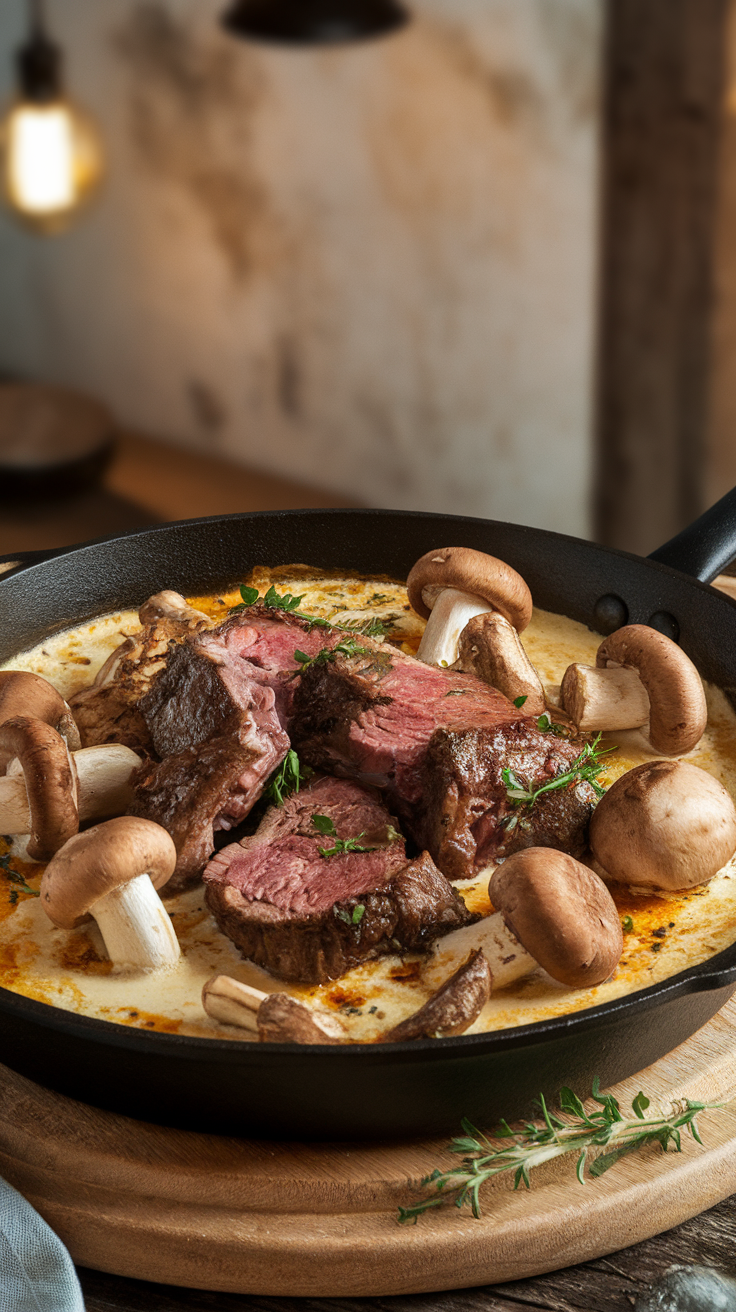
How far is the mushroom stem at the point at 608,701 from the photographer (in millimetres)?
2496

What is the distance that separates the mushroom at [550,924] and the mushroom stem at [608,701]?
2.10ft

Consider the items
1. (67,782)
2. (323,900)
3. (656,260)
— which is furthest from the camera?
(656,260)

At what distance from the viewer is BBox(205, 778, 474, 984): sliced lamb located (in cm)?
192

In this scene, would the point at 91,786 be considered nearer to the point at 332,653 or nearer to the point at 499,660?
the point at 332,653

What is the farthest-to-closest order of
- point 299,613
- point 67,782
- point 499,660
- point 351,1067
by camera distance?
point 299,613 < point 499,660 < point 67,782 < point 351,1067

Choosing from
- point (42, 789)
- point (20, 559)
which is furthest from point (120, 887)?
point (20, 559)

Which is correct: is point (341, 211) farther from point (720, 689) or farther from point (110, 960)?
point (110, 960)

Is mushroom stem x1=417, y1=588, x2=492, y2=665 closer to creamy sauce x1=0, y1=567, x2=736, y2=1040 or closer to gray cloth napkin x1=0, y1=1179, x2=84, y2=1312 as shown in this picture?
creamy sauce x1=0, y1=567, x2=736, y2=1040

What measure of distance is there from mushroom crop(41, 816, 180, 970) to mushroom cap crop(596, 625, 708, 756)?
0.95 metres

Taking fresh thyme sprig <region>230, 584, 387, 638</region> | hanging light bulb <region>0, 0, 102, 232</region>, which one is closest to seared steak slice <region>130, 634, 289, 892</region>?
fresh thyme sprig <region>230, 584, 387, 638</region>

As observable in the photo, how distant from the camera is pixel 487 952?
1.89 metres

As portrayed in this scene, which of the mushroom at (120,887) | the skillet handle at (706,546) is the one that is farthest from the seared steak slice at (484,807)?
the skillet handle at (706,546)

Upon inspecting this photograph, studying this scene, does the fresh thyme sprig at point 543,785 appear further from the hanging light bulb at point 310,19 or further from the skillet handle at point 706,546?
the hanging light bulb at point 310,19

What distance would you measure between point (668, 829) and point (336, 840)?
1.66ft
